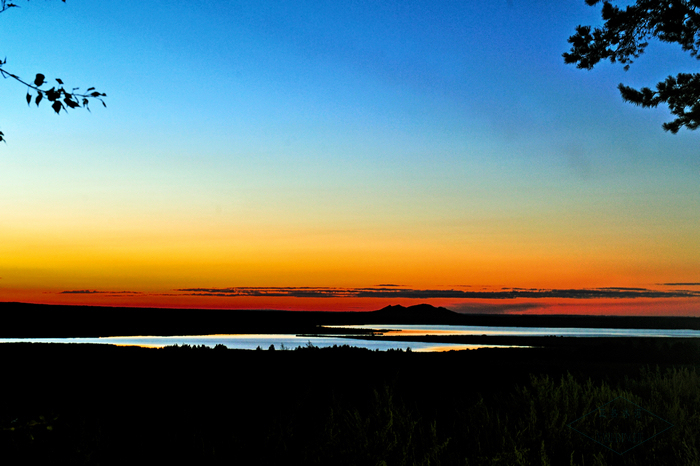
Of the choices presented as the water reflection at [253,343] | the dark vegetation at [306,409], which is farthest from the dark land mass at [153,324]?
the dark vegetation at [306,409]

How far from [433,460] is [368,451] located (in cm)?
88

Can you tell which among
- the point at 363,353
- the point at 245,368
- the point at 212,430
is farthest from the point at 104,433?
the point at 363,353

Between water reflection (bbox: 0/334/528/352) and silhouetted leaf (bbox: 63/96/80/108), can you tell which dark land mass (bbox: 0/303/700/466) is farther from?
water reflection (bbox: 0/334/528/352)

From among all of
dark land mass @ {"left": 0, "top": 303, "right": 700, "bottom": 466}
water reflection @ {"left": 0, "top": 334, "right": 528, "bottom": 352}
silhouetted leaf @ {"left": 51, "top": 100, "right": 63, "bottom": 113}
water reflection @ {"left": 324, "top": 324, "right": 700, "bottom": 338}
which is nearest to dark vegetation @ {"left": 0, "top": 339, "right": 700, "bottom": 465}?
dark land mass @ {"left": 0, "top": 303, "right": 700, "bottom": 466}

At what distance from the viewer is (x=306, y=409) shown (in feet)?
43.3

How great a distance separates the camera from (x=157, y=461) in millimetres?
8164

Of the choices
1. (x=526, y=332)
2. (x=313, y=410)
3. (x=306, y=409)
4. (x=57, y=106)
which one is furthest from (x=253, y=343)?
(x=526, y=332)

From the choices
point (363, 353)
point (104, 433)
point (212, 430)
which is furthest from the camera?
point (363, 353)

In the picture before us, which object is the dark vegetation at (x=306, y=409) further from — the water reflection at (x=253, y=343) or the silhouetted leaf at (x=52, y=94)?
the water reflection at (x=253, y=343)

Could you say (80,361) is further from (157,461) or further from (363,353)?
(157,461)

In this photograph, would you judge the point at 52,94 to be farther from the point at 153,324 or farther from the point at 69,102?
the point at 153,324

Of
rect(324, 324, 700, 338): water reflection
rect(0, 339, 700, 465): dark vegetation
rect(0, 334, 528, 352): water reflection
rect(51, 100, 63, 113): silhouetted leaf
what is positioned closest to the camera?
rect(51, 100, 63, 113): silhouetted leaf

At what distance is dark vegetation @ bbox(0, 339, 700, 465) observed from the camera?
7676 millimetres

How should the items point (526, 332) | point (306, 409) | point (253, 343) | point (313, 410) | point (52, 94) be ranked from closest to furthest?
point (52, 94) → point (313, 410) → point (306, 409) → point (253, 343) → point (526, 332)
